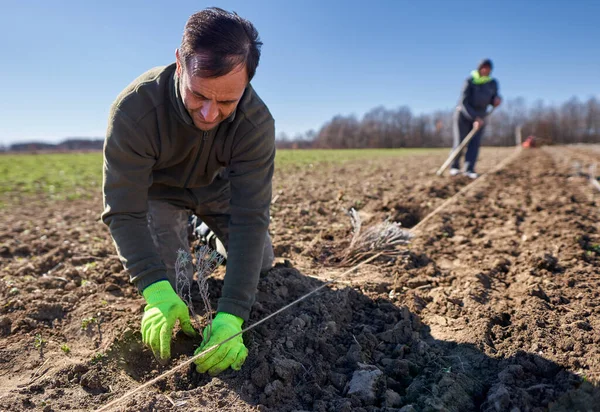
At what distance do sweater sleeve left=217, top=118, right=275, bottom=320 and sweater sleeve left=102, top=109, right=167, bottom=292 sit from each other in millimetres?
369

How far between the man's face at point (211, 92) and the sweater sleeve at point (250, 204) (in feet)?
0.96

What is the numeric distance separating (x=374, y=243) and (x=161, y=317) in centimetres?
192

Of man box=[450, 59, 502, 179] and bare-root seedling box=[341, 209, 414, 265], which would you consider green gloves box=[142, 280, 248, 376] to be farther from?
man box=[450, 59, 502, 179]

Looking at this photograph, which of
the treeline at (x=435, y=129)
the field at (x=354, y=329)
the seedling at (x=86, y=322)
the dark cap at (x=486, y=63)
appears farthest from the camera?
the treeline at (x=435, y=129)

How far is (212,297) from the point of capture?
2605 millimetres

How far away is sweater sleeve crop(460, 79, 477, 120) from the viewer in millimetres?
7223

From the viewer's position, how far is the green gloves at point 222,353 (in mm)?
1878

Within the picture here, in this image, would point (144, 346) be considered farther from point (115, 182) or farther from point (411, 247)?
point (411, 247)

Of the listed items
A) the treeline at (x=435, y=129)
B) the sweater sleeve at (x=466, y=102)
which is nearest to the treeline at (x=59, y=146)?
the treeline at (x=435, y=129)

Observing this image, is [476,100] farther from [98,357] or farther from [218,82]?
[98,357]

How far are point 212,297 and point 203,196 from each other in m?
0.63

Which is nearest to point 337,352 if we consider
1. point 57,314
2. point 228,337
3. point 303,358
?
point 303,358

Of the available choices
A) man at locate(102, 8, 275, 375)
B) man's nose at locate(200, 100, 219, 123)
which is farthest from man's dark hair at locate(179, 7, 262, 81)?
man's nose at locate(200, 100, 219, 123)

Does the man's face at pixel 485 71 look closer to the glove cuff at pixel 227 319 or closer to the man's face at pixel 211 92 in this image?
the man's face at pixel 211 92
